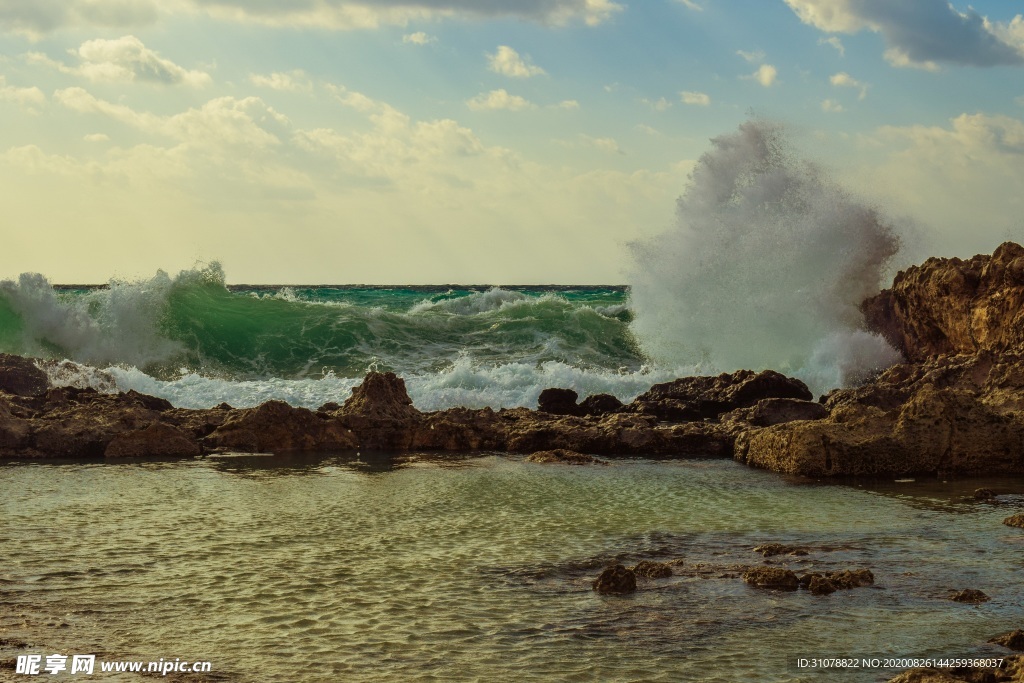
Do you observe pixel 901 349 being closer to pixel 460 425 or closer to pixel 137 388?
pixel 460 425

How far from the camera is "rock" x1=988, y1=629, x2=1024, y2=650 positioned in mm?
4123

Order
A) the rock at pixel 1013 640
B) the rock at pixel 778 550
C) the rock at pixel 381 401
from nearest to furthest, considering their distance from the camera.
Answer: the rock at pixel 1013 640 < the rock at pixel 778 550 < the rock at pixel 381 401

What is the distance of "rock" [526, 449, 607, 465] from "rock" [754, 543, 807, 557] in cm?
376

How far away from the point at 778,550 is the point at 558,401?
683cm

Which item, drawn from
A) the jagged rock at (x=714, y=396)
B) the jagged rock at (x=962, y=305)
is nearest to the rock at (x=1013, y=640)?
the jagged rock at (x=962, y=305)

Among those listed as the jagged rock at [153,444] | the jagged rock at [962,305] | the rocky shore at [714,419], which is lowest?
the jagged rock at [153,444]

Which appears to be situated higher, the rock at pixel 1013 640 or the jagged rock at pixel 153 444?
the jagged rock at pixel 153 444

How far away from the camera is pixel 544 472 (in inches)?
356

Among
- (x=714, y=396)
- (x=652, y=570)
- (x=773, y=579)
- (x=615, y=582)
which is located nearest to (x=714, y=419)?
(x=714, y=396)

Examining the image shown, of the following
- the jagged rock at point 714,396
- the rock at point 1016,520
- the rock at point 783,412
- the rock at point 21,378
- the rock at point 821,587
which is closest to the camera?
the rock at point 821,587

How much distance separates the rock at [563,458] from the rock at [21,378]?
6.17 metres

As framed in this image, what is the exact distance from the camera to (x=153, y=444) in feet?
32.4

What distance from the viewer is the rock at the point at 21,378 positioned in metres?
12.3

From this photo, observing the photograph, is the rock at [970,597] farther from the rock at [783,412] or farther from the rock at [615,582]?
the rock at [783,412]
